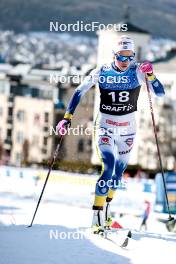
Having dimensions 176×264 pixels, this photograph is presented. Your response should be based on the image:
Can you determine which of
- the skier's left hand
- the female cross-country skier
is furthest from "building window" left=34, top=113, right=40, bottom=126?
the skier's left hand

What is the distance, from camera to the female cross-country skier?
10.5 meters

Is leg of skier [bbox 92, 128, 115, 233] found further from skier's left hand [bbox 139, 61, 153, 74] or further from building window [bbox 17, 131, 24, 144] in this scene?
building window [bbox 17, 131, 24, 144]

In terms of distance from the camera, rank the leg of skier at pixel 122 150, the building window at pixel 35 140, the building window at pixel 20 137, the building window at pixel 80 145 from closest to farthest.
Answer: the leg of skier at pixel 122 150
the building window at pixel 80 145
the building window at pixel 35 140
the building window at pixel 20 137

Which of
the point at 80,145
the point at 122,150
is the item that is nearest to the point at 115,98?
the point at 122,150

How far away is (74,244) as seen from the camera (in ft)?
33.1

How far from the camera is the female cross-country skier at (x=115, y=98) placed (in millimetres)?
10539

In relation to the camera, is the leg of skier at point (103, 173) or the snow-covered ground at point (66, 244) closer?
the snow-covered ground at point (66, 244)

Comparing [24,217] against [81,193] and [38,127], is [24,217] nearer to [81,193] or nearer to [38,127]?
[81,193]

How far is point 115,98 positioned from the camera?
10547 millimetres

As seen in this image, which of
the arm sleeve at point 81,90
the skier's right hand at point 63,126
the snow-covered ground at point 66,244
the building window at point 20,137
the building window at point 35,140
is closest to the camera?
the snow-covered ground at point 66,244

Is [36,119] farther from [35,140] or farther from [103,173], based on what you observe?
[103,173]

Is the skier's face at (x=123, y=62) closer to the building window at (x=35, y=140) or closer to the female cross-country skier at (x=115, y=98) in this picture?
the female cross-country skier at (x=115, y=98)

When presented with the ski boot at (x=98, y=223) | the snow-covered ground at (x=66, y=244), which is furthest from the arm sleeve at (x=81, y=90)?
the snow-covered ground at (x=66, y=244)

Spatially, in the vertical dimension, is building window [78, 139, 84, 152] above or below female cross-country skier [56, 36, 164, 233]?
below
